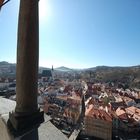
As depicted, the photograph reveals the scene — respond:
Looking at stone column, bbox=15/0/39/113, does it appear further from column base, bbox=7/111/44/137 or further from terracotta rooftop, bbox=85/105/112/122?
terracotta rooftop, bbox=85/105/112/122

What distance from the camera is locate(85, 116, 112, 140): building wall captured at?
23.7m

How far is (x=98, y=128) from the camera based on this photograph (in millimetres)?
24766

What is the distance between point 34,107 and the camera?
2.03 metres

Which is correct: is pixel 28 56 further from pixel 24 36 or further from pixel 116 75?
pixel 116 75

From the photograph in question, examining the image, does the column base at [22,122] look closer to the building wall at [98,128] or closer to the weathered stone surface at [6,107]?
the weathered stone surface at [6,107]

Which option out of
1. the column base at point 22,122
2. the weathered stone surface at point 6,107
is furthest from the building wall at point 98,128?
the column base at point 22,122

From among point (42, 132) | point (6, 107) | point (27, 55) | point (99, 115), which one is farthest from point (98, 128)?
point (27, 55)

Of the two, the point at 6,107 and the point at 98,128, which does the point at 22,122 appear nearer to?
the point at 6,107

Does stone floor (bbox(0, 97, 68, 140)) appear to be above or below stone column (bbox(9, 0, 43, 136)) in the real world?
below

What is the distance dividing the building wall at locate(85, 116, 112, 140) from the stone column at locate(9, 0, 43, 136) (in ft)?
74.1

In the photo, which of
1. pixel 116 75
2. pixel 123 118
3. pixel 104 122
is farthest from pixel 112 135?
pixel 116 75

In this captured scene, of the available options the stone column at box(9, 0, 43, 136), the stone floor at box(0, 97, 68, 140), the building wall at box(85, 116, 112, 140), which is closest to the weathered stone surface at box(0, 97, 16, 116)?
the stone floor at box(0, 97, 68, 140)

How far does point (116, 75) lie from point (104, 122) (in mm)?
78791

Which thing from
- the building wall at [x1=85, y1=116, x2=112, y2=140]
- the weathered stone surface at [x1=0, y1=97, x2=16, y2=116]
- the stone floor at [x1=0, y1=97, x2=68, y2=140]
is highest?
the weathered stone surface at [x1=0, y1=97, x2=16, y2=116]
